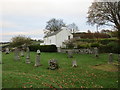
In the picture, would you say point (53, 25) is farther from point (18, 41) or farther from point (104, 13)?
point (104, 13)

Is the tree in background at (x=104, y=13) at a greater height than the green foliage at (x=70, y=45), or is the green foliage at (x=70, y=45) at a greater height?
the tree in background at (x=104, y=13)

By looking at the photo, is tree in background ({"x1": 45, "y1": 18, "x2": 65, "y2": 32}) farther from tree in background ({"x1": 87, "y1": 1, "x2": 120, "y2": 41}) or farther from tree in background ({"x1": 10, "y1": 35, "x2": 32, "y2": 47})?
tree in background ({"x1": 87, "y1": 1, "x2": 120, "y2": 41})

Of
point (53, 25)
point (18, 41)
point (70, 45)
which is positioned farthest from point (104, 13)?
point (53, 25)

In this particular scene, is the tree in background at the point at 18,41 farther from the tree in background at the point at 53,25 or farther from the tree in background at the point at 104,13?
the tree in background at the point at 53,25

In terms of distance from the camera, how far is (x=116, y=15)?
26.1 meters

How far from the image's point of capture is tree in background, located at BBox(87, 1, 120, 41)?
25.3 metres

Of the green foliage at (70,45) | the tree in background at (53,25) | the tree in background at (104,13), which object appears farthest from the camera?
the tree in background at (53,25)

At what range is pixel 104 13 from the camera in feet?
87.8

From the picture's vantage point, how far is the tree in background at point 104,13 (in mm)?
25331

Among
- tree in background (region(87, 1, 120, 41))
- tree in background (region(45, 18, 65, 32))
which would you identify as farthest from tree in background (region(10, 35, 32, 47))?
tree in background (region(45, 18, 65, 32))

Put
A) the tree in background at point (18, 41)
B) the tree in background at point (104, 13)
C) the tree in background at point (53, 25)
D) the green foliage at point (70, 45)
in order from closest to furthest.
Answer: the tree in background at point (104, 13)
the green foliage at point (70, 45)
the tree in background at point (18, 41)
the tree in background at point (53, 25)

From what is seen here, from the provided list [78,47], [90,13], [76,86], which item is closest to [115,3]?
[90,13]

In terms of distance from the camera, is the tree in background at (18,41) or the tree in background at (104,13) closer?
the tree in background at (104,13)

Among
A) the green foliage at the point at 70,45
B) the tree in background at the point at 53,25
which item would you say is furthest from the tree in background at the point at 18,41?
the tree in background at the point at 53,25
